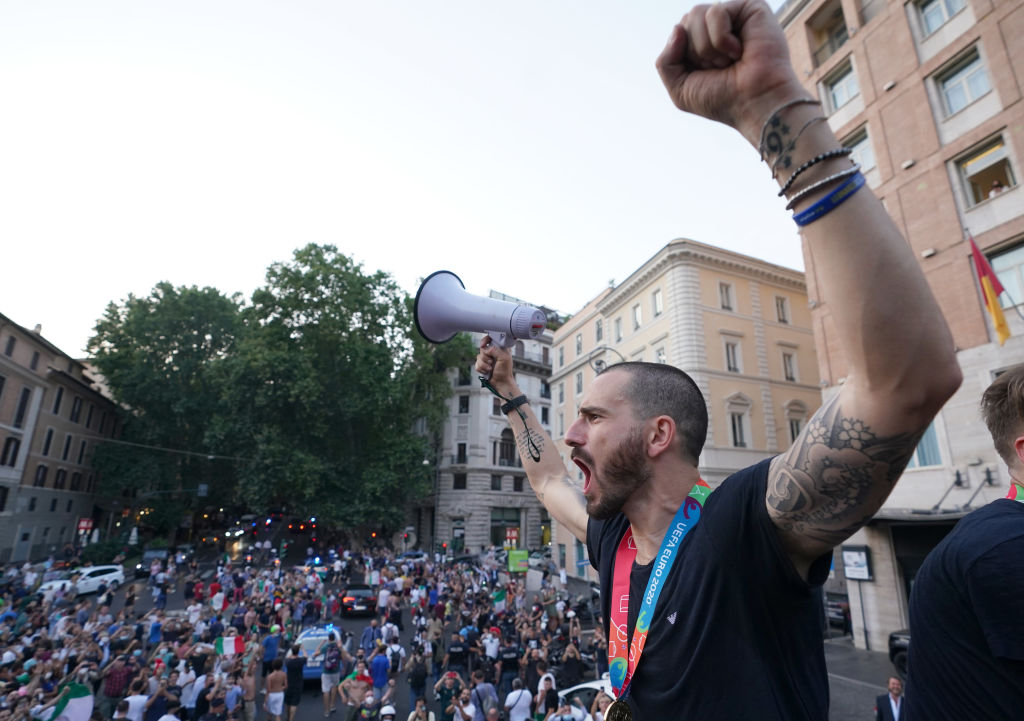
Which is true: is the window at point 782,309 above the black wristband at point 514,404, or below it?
above

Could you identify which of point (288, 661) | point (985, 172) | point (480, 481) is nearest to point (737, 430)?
point (985, 172)

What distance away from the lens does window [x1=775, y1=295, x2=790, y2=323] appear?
30516 mm

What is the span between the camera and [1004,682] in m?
1.45

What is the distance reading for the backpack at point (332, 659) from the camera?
38.7 feet

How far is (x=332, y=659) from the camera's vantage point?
38.8 feet

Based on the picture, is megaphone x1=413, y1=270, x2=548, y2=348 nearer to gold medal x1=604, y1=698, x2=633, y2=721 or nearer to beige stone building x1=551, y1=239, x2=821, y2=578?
gold medal x1=604, y1=698, x2=633, y2=721

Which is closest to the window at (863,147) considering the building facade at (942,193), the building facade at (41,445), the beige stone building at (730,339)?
the building facade at (942,193)

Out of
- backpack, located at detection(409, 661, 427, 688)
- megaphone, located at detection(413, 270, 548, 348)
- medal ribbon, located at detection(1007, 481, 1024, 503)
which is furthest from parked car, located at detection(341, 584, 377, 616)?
medal ribbon, located at detection(1007, 481, 1024, 503)

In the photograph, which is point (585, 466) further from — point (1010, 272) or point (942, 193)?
point (942, 193)

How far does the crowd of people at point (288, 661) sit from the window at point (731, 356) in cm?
1557

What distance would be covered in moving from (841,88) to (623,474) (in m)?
23.4

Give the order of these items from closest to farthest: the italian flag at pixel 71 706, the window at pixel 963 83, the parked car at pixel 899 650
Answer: the italian flag at pixel 71 706 < the parked car at pixel 899 650 < the window at pixel 963 83

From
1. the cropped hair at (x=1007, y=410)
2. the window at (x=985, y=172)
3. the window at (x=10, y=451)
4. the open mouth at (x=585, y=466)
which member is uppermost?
the window at (x=985, y=172)

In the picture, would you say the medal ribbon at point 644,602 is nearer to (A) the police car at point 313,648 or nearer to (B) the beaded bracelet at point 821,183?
(B) the beaded bracelet at point 821,183
